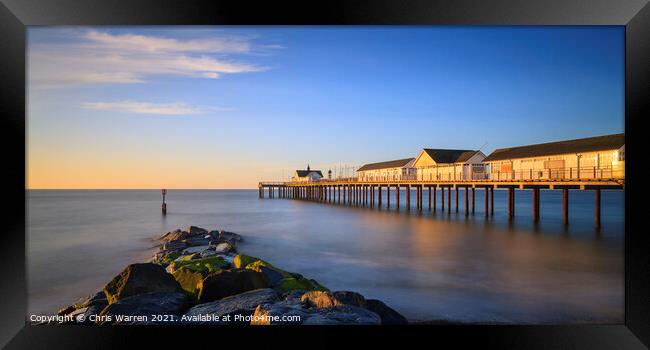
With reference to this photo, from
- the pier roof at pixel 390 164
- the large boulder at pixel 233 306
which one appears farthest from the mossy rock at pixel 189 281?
the pier roof at pixel 390 164

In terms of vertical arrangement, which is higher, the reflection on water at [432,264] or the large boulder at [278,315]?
the large boulder at [278,315]

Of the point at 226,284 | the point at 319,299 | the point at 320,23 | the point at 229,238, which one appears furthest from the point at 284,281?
the point at 229,238

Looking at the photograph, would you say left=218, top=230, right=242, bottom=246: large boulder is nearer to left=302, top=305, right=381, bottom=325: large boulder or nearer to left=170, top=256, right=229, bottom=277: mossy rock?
left=170, top=256, right=229, bottom=277: mossy rock

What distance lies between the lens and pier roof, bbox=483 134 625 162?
18.1 metres

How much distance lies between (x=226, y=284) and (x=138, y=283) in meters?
1.58

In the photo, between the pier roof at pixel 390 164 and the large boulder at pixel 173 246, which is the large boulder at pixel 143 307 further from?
the pier roof at pixel 390 164

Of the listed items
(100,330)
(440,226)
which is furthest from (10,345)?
(440,226)

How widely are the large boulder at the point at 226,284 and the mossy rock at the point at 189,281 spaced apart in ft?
0.97

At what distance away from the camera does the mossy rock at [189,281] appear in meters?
Result: 7.63

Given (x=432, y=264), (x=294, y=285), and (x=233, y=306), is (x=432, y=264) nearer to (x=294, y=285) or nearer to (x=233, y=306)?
(x=294, y=285)

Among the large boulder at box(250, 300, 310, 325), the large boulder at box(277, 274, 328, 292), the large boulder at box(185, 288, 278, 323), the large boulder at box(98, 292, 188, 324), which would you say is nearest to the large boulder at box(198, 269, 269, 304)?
the large boulder at box(185, 288, 278, 323)

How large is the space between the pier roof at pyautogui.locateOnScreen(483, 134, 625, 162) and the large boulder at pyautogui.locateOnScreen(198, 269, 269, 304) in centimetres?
1746

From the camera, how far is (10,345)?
5582 millimetres

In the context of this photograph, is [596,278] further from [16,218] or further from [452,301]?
[16,218]
